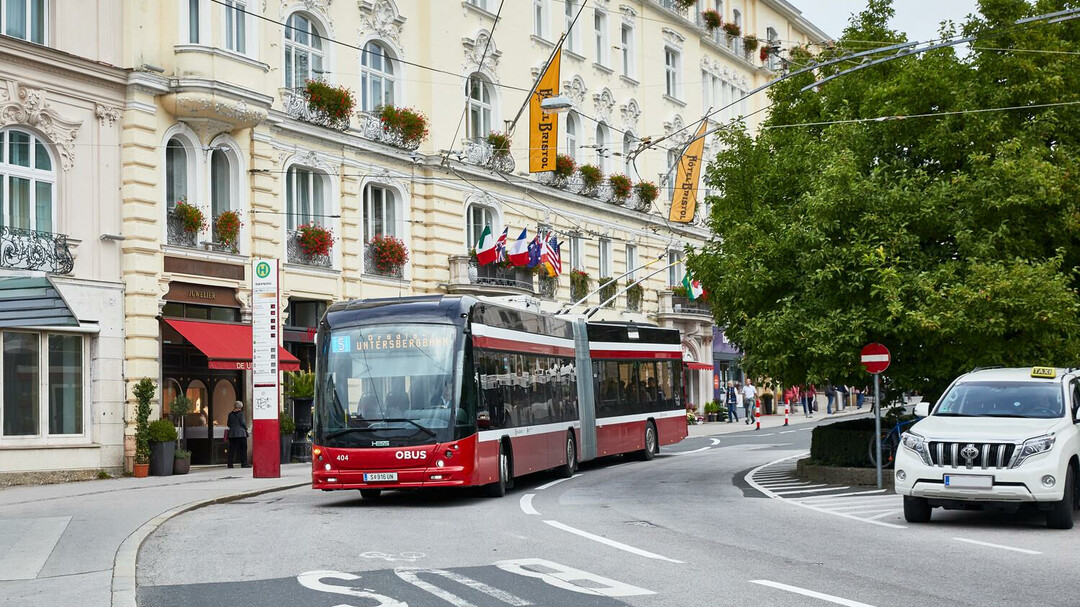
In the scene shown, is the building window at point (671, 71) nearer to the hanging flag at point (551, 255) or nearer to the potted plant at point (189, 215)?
the hanging flag at point (551, 255)

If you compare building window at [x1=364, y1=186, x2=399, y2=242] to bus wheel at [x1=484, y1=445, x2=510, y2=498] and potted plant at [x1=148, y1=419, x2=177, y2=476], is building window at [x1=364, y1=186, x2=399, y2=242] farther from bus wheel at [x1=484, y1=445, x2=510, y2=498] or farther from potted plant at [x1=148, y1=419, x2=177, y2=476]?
bus wheel at [x1=484, y1=445, x2=510, y2=498]

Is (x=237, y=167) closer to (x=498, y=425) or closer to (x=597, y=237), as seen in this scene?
(x=498, y=425)

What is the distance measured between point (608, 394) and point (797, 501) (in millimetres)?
9315

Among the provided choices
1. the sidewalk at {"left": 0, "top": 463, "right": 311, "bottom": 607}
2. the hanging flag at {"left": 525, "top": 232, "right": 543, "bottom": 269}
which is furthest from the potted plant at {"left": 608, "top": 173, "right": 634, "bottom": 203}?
the sidewalk at {"left": 0, "top": 463, "right": 311, "bottom": 607}

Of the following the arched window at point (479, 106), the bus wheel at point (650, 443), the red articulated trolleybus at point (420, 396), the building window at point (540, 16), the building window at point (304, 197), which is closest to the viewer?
the red articulated trolleybus at point (420, 396)

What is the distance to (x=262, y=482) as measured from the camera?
81.4ft

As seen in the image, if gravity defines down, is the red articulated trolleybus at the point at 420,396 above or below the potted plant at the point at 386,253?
below

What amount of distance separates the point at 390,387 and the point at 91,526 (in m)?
4.59

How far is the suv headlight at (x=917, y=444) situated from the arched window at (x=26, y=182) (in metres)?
18.1

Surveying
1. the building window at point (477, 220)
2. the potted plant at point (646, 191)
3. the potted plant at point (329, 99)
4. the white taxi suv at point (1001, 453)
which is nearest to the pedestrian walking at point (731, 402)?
the potted plant at point (646, 191)

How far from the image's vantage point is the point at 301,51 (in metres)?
34.1

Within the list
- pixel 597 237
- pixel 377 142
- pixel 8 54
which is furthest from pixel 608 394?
pixel 597 237

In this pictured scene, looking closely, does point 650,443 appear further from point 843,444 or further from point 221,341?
point 221,341

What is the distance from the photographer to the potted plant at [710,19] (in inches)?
2254
